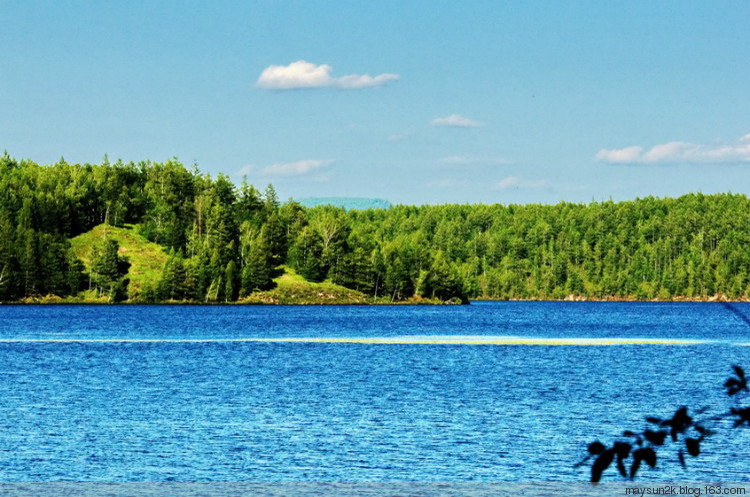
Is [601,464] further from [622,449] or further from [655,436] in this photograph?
[655,436]

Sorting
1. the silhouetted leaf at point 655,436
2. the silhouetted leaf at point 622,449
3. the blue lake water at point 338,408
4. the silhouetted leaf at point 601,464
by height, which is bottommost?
the blue lake water at point 338,408

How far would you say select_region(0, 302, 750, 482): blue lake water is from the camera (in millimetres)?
37906

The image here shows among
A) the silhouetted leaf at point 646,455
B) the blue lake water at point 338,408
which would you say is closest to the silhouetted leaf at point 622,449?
the silhouetted leaf at point 646,455

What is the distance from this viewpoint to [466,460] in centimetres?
3944

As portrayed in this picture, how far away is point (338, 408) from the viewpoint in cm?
5766

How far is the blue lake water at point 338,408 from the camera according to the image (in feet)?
124

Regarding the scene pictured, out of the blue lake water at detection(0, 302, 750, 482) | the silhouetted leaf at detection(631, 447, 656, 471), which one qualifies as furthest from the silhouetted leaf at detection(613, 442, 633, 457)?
the blue lake water at detection(0, 302, 750, 482)

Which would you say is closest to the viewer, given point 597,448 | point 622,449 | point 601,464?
point 601,464

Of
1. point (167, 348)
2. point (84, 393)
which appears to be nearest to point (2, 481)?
point (84, 393)

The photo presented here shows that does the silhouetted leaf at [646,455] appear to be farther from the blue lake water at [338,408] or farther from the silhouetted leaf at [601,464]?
the blue lake water at [338,408]

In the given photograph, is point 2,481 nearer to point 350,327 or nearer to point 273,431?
point 273,431

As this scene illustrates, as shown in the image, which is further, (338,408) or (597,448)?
(338,408)

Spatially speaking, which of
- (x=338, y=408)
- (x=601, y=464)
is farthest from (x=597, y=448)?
(x=338, y=408)

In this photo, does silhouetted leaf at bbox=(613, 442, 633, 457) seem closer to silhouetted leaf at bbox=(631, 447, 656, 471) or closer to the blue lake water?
silhouetted leaf at bbox=(631, 447, 656, 471)
